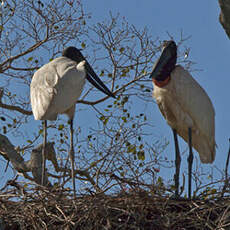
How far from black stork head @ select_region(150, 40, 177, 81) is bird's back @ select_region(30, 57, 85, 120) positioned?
846 millimetres

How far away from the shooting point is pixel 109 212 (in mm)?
5199

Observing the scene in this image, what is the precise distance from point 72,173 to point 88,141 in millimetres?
1474

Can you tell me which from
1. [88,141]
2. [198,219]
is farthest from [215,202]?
[88,141]

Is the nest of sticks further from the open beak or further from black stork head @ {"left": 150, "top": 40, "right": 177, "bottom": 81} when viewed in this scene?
the open beak

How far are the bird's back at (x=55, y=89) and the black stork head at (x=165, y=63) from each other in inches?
33.3

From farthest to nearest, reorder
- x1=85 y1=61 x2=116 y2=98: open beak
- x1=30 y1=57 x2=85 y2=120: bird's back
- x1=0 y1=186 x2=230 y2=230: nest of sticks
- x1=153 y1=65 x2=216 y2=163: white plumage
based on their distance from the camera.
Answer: x1=85 y1=61 x2=116 y2=98: open beak → x1=153 y1=65 x2=216 y2=163: white plumage → x1=30 y1=57 x2=85 y2=120: bird's back → x1=0 y1=186 x2=230 y2=230: nest of sticks

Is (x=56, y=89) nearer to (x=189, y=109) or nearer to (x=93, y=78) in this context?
(x=93, y=78)

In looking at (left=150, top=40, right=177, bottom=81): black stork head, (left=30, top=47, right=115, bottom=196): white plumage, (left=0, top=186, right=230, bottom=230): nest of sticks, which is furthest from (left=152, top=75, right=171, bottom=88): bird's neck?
(left=0, top=186, right=230, bottom=230): nest of sticks

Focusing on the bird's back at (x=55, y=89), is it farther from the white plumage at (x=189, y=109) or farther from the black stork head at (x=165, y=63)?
the white plumage at (x=189, y=109)

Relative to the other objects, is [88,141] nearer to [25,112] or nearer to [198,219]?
[25,112]

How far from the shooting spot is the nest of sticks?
16.7 feet

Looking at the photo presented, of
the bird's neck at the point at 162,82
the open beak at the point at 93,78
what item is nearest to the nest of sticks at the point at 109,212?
the bird's neck at the point at 162,82

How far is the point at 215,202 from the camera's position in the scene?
17.8 ft

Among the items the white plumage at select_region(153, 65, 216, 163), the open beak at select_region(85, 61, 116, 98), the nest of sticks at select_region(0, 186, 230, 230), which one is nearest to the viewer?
the nest of sticks at select_region(0, 186, 230, 230)
